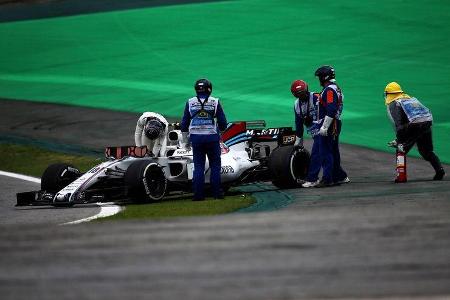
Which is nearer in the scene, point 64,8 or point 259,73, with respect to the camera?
point 259,73

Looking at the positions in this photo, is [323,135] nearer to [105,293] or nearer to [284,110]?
[284,110]

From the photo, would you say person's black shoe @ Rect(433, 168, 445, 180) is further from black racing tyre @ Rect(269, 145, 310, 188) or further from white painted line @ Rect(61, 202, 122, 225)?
white painted line @ Rect(61, 202, 122, 225)

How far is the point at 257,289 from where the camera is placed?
6.21 m

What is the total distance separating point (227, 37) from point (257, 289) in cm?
2041

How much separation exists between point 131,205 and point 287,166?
2.26m

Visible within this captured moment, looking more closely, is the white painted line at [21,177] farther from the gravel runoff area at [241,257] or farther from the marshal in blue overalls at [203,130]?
the gravel runoff area at [241,257]

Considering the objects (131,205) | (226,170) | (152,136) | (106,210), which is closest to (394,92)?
(226,170)

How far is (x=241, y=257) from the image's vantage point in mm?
6703

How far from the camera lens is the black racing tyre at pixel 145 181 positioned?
14.3 metres

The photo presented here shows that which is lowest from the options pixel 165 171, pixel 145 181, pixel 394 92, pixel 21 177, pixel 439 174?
pixel 439 174

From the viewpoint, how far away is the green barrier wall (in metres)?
21.9

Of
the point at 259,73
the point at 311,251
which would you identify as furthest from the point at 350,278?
the point at 259,73

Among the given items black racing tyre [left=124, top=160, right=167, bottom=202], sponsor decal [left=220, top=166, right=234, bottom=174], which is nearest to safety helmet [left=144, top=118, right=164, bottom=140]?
black racing tyre [left=124, top=160, right=167, bottom=202]

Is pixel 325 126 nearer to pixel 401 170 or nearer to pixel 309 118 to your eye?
pixel 309 118
